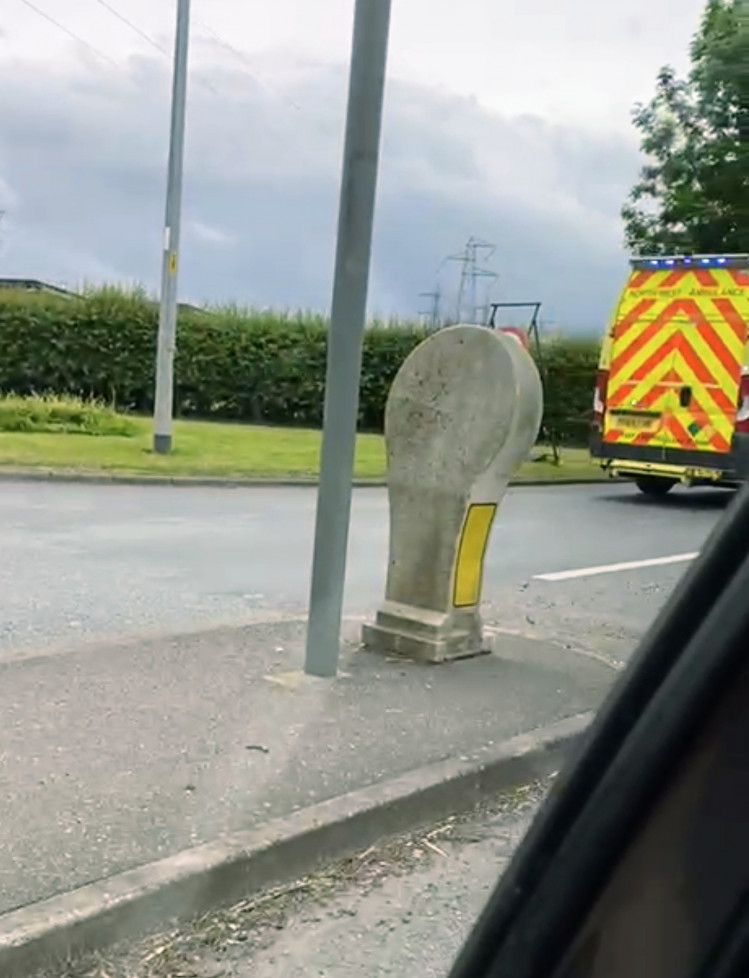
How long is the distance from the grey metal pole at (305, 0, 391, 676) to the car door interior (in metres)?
4.13

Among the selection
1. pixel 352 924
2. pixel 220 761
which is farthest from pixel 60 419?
pixel 352 924

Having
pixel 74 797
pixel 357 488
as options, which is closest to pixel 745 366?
pixel 357 488

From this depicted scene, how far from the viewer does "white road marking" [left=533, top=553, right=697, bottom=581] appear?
8659 millimetres

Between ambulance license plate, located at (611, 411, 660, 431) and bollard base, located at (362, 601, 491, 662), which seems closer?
bollard base, located at (362, 601, 491, 662)

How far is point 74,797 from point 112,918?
747 mm

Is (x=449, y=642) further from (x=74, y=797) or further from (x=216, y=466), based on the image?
(x=216, y=466)

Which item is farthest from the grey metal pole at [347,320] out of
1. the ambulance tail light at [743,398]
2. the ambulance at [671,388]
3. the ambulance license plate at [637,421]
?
the ambulance license plate at [637,421]

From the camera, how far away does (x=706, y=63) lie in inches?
54.2

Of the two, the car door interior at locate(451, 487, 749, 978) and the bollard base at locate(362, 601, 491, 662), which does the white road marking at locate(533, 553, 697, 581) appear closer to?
the bollard base at locate(362, 601, 491, 662)

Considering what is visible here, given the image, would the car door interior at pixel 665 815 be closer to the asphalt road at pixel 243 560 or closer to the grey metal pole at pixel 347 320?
the asphalt road at pixel 243 560

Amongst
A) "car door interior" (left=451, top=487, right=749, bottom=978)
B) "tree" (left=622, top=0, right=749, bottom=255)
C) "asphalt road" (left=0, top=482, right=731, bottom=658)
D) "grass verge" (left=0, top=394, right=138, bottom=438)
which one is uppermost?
"tree" (left=622, top=0, right=749, bottom=255)

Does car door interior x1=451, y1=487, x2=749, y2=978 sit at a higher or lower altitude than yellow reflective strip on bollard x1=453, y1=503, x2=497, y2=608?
higher

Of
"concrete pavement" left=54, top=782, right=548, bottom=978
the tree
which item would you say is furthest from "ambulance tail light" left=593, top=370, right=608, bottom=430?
the tree

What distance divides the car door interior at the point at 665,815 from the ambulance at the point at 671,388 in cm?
1010
